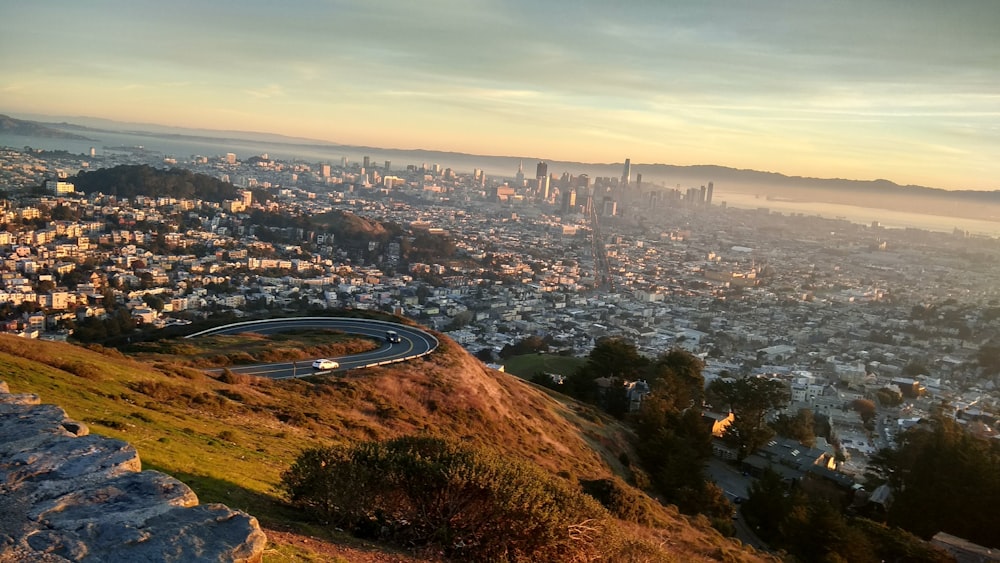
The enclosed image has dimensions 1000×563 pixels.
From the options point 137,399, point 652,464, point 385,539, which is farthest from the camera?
point 652,464

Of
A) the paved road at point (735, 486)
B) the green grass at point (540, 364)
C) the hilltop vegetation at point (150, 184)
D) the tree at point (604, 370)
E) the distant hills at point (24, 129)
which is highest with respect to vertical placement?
the distant hills at point (24, 129)

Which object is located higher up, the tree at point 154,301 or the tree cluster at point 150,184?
the tree cluster at point 150,184

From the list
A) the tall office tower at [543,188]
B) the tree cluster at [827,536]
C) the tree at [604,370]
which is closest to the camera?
the tree cluster at [827,536]

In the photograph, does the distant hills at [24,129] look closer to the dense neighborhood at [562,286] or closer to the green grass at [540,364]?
the dense neighborhood at [562,286]

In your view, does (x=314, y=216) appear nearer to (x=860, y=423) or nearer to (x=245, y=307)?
(x=245, y=307)

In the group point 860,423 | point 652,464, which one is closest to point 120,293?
point 652,464

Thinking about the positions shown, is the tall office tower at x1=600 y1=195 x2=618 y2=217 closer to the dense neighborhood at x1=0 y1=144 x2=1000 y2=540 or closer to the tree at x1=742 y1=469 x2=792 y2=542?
the dense neighborhood at x1=0 y1=144 x2=1000 y2=540

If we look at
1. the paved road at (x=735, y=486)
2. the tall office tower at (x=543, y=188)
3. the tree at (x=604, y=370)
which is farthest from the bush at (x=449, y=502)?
the tall office tower at (x=543, y=188)

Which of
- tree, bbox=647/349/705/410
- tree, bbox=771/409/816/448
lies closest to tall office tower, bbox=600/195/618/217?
tree, bbox=647/349/705/410
